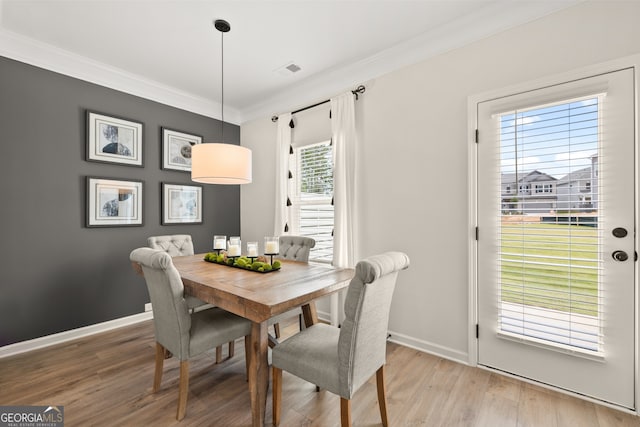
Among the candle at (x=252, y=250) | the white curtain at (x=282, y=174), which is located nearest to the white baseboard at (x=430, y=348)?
the candle at (x=252, y=250)

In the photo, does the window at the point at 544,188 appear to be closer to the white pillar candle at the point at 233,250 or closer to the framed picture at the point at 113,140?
the white pillar candle at the point at 233,250

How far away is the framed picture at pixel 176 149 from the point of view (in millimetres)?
3498

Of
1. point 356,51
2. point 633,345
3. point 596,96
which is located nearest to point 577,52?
point 596,96

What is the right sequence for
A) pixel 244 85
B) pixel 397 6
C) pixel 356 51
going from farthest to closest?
pixel 244 85 < pixel 356 51 < pixel 397 6

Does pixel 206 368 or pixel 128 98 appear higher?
pixel 128 98

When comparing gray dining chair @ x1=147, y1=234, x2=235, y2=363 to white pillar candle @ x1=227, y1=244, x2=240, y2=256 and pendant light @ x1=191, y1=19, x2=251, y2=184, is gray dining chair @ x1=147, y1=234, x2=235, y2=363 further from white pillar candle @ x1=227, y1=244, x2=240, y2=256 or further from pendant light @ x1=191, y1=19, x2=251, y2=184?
pendant light @ x1=191, y1=19, x2=251, y2=184

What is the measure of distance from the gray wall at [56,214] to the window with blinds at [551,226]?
12.1ft

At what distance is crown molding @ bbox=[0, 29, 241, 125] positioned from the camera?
248cm

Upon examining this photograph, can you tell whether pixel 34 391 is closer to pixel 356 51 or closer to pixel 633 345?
pixel 356 51

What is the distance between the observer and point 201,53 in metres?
2.77

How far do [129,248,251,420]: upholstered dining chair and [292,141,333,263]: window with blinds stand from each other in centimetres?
167

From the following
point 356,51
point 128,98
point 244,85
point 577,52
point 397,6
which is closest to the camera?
point 577,52

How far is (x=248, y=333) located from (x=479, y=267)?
184cm

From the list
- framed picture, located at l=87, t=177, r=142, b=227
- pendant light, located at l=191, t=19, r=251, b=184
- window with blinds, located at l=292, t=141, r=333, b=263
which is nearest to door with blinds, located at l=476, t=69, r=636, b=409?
window with blinds, located at l=292, t=141, r=333, b=263
